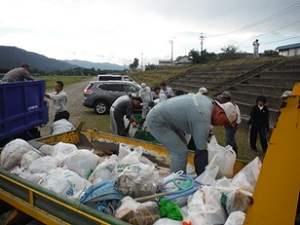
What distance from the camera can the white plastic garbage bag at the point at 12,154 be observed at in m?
3.45

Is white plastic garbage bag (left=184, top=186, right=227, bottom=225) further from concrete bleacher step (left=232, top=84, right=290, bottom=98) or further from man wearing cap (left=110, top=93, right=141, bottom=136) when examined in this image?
concrete bleacher step (left=232, top=84, right=290, bottom=98)

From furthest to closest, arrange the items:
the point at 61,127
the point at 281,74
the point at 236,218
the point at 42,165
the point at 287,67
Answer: the point at 287,67
the point at 281,74
the point at 61,127
the point at 42,165
the point at 236,218

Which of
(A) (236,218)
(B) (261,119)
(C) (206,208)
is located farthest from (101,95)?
(A) (236,218)

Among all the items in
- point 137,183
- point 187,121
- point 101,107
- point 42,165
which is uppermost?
point 187,121

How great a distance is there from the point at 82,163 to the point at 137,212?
1330 mm

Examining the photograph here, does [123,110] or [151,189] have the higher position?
[123,110]

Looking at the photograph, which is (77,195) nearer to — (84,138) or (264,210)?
(264,210)

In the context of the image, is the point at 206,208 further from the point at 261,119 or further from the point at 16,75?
the point at 16,75

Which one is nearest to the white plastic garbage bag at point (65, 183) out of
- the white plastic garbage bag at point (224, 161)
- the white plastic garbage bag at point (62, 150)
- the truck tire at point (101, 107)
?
the white plastic garbage bag at point (62, 150)

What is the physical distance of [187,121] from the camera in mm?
3312

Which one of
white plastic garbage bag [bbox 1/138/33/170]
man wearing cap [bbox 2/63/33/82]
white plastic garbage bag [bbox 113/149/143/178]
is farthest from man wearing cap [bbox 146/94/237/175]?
man wearing cap [bbox 2/63/33/82]

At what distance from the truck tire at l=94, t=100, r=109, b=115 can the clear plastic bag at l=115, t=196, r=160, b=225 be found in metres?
11.1

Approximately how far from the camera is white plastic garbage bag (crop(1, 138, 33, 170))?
11.3ft

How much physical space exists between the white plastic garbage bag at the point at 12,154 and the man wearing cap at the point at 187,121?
1611 millimetres
